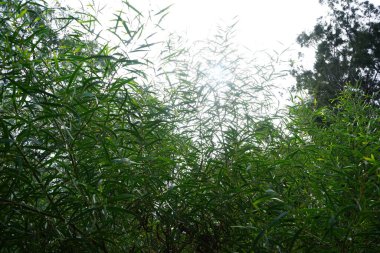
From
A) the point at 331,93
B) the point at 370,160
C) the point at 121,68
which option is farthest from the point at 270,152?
the point at 331,93

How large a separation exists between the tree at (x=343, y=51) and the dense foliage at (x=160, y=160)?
9.91 m

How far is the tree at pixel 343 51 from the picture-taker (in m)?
12.3

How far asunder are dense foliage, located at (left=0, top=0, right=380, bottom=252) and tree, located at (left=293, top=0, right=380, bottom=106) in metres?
9.91

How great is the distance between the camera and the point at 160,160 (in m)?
1.85

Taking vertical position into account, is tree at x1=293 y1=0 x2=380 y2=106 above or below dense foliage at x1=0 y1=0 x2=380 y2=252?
above

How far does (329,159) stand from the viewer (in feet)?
5.94

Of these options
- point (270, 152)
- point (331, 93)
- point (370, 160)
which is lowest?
point (370, 160)

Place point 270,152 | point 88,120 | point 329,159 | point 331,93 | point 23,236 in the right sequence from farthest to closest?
point 331,93 < point 270,152 < point 329,159 < point 88,120 < point 23,236

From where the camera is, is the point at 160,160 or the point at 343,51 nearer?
the point at 160,160

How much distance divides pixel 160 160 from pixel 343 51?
13006mm

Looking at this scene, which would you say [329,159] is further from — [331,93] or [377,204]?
[331,93]

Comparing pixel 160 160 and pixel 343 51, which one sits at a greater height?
pixel 343 51

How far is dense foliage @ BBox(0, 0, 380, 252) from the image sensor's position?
1.60 meters

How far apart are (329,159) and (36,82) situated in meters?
1.42
